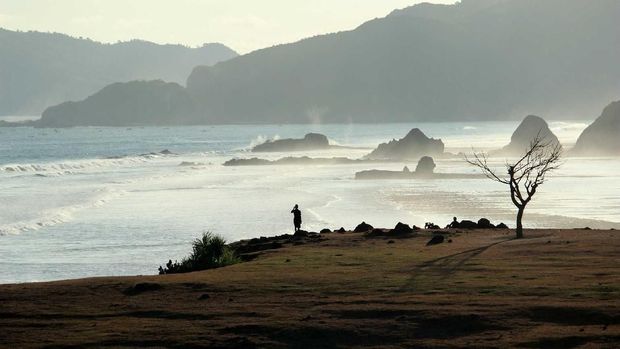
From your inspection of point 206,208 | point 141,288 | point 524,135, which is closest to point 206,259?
point 141,288

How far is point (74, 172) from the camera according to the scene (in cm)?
10638

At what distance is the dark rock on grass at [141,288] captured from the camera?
23109mm

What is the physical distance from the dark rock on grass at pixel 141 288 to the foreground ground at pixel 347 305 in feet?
0.08

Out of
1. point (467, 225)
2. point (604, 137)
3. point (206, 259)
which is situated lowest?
point (206, 259)

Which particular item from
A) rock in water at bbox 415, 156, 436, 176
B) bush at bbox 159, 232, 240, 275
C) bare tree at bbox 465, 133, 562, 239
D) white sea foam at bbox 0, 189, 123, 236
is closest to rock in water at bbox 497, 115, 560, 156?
rock in water at bbox 415, 156, 436, 176

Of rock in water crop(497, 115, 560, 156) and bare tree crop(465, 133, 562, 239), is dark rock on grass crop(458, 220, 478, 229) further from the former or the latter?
rock in water crop(497, 115, 560, 156)

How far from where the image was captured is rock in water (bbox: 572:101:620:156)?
117m

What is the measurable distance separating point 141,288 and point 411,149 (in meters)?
103

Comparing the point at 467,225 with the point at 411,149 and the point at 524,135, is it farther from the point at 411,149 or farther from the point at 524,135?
the point at 524,135

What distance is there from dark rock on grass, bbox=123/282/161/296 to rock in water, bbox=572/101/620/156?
99.1 m

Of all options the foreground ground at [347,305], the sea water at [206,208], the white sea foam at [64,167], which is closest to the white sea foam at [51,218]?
the sea water at [206,208]

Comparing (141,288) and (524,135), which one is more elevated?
(524,135)

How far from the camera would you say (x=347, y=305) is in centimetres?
2036

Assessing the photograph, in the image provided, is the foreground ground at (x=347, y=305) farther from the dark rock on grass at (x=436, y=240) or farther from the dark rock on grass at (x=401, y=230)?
the dark rock on grass at (x=401, y=230)
